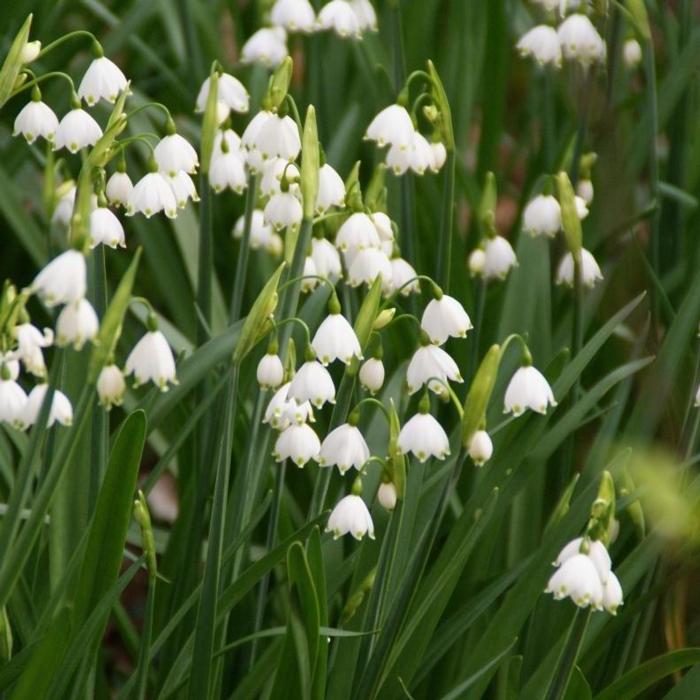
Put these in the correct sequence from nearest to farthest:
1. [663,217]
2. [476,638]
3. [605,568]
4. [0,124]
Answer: [605,568] → [476,638] → [663,217] → [0,124]

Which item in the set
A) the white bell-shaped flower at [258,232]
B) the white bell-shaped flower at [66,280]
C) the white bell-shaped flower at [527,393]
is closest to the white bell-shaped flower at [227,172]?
the white bell-shaped flower at [258,232]

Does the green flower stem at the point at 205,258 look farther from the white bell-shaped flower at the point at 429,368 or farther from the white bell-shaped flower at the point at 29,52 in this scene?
the white bell-shaped flower at the point at 429,368

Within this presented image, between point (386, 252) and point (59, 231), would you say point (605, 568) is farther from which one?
point (59, 231)

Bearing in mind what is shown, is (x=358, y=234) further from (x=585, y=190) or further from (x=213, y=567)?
(x=585, y=190)

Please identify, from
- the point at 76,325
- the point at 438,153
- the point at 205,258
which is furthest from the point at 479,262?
the point at 76,325

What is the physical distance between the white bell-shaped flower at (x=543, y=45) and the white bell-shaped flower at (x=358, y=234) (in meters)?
0.89

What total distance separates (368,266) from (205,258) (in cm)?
45

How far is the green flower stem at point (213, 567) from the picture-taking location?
1565 mm

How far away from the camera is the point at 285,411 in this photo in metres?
1.69

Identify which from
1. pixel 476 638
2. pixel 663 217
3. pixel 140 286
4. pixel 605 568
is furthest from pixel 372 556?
pixel 140 286

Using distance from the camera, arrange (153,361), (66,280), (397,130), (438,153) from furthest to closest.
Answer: (438,153)
(397,130)
(153,361)
(66,280)

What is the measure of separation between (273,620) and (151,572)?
0.81 metres

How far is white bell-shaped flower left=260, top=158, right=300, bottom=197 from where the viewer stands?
179cm

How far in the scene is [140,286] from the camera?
12.1 feet
